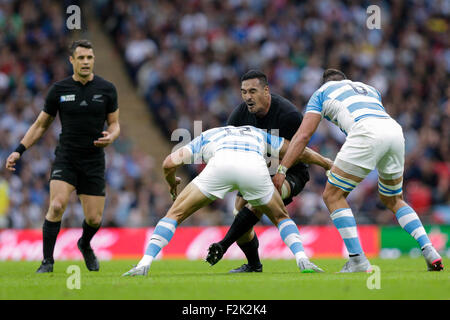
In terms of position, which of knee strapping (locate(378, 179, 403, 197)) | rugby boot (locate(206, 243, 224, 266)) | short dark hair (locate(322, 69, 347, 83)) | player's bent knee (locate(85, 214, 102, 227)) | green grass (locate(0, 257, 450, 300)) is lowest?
green grass (locate(0, 257, 450, 300))

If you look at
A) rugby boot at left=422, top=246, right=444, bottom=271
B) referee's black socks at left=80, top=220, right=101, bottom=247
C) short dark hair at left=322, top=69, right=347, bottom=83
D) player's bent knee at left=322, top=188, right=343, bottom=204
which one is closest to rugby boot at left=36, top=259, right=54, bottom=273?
referee's black socks at left=80, top=220, right=101, bottom=247

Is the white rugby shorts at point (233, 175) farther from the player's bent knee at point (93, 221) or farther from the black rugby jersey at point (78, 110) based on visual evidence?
the player's bent knee at point (93, 221)

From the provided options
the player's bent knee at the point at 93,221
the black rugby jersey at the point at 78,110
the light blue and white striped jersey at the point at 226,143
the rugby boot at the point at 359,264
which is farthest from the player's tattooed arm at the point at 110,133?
the rugby boot at the point at 359,264

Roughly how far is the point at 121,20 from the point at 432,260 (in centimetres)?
1585

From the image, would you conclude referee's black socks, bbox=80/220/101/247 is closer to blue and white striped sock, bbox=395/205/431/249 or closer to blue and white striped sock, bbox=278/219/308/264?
blue and white striped sock, bbox=278/219/308/264

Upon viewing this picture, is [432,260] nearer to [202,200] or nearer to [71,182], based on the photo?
[202,200]

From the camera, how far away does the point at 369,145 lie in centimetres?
795

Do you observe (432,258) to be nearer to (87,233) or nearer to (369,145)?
(369,145)

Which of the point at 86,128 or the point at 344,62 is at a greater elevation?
the point at 344,62

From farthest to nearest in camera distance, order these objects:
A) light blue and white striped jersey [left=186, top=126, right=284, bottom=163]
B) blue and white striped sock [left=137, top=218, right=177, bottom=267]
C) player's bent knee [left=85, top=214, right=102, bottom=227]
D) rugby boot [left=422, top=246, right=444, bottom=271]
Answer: player's bent knee [left=85, top=214, right=102, bottom=227]
rugby boot [left=422, top=246, right=444, bottom=271]
light blue and white striped jersey [left=186, top=126, right=284, bottom=163]
blue and white striped sock [left=137, top=218, right=177, bottom=267]

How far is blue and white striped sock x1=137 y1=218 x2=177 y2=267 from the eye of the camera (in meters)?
7.60

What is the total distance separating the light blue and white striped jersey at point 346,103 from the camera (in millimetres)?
8117
